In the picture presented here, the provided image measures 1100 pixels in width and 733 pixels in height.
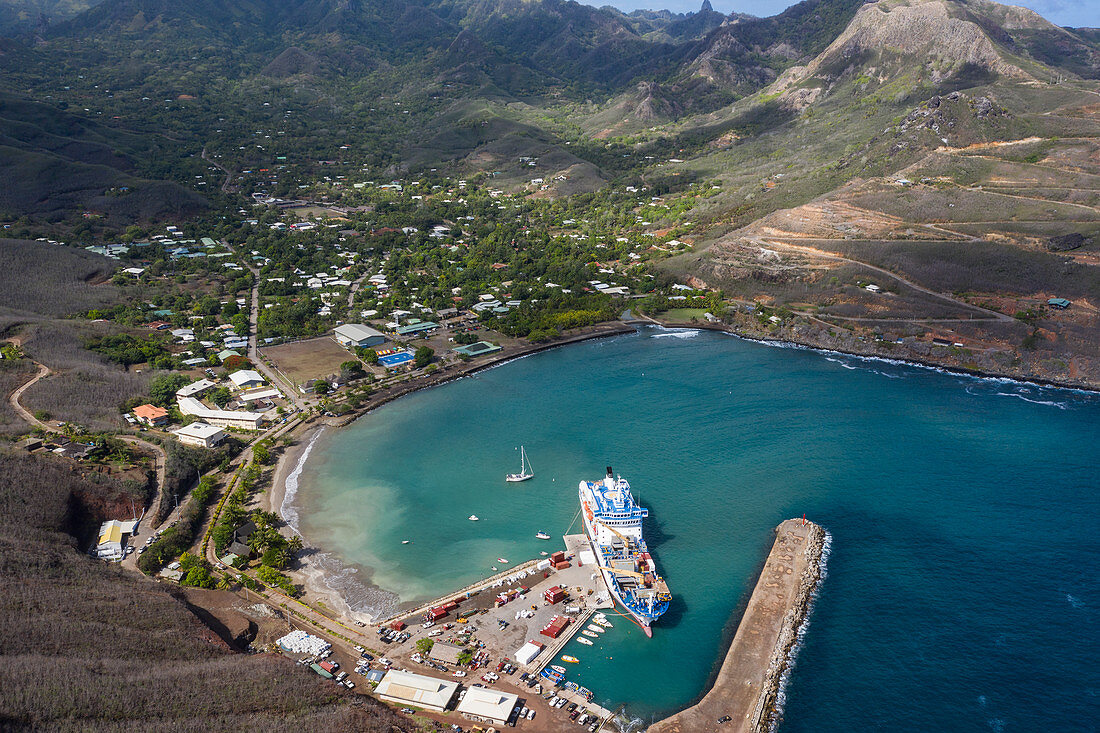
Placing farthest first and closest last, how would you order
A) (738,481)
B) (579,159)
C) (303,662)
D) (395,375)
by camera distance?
(579,159) → (395,375) → (738,481) → (303,662)

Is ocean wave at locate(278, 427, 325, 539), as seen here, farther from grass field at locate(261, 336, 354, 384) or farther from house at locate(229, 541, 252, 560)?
grass field at locate(261, 336, 354, 384)

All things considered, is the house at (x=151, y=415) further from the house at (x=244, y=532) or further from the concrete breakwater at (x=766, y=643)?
the concrete breakwater at (x=766, y=643)

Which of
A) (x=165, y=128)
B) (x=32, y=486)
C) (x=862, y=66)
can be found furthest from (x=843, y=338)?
(x=165, y=128)

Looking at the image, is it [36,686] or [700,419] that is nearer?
[36,686]

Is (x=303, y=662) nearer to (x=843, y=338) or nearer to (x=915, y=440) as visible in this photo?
(x=915, y=440)

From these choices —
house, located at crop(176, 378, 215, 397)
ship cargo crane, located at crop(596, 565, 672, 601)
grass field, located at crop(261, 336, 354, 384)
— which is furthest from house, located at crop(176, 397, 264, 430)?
ship cargo crane, located at crop(596, 565, 672, 601)

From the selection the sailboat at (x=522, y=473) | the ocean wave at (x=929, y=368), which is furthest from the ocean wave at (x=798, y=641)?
the ocean wave at (x=929, y=368)

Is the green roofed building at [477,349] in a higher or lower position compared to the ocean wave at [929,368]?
lower
